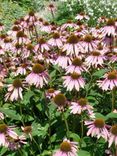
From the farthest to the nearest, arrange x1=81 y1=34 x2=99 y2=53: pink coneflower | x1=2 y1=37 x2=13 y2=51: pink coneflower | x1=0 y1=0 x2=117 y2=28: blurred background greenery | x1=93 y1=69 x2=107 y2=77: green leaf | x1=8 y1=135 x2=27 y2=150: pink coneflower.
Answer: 1. x1=0 y1=0 x2=117 y2=28: blurred background greenery
2. x1=2 y1=37 x2=13 y2=51: pink coneflower
3. x1=81 y1=34 x2=99 y2=53: pink coneflower
4. x1=93 y1=69 x2=107 y2=77: green leaf
5. x1=8 y1=135 x2=27 y2=150: pink coneflower

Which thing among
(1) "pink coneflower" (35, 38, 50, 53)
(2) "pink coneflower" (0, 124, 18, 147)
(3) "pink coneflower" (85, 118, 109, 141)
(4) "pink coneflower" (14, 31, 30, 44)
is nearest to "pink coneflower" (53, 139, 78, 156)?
(3) "pink coneflower" (85, 118, 109, 141)

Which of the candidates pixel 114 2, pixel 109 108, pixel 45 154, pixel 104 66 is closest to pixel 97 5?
pixel 114 2

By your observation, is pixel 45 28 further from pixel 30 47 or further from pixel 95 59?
pixel 95 59

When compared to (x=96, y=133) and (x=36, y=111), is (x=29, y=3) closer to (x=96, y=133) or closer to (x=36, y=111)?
(x=36, y=111)

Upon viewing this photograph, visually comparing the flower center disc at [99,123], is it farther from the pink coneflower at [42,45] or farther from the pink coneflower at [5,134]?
the pink coneflower at [42,45]

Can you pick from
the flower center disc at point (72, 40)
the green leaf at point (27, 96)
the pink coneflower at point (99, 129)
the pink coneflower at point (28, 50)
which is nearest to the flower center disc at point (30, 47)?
the pink coneflower at point (28, 50)

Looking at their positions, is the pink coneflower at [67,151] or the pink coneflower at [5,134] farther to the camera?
the pink coneflower at [5,134]

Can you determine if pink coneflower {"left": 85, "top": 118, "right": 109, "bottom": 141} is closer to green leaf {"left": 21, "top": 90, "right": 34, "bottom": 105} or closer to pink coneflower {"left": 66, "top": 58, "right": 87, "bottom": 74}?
pink coneflower {"left": 66, "top": 58, "right": 87, "bottom": 74}
